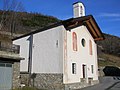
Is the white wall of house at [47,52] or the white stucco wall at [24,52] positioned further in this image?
the white stucco wall at [24,52]

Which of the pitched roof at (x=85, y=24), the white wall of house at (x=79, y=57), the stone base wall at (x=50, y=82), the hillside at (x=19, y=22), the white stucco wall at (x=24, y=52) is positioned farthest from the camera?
the hillside at (x=19, y=22)

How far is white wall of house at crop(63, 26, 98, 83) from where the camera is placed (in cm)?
2098

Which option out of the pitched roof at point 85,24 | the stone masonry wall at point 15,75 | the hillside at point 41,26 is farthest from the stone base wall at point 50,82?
the hillside at point 41,26

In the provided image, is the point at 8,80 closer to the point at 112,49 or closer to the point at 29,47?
the point at 29,47

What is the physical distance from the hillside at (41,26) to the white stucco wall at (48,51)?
872 inches

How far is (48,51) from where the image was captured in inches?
857

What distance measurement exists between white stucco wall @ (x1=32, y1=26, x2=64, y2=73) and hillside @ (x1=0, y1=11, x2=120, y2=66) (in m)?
22.1

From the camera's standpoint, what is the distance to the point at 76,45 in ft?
75.4

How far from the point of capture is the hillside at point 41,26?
45375 millimetres

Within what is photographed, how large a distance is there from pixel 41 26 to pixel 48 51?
106ft

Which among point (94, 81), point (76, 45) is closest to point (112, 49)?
point (94, 81)

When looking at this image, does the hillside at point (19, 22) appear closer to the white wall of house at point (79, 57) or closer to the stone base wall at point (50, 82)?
the white wall of house at point (79, 57)

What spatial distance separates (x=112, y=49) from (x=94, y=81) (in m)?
41.3

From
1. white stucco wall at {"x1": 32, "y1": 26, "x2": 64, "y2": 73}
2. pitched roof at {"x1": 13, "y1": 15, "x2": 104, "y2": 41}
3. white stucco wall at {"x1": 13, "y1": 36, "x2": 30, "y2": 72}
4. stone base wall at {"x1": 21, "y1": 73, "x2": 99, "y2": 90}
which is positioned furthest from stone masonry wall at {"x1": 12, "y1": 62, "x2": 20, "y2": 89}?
pitched roof at {"x1": 13, "y1": 15, "x2": 104, "y2": 41}
